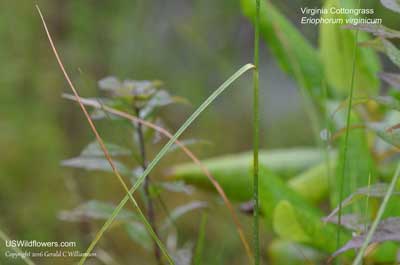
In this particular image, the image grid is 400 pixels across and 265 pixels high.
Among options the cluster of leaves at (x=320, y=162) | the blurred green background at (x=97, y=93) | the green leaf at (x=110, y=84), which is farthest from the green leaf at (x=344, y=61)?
the blurred green background at (x=97, y=93)

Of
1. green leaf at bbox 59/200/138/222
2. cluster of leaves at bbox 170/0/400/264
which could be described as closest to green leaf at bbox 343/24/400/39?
cluster of leaves at bbox 170/0/400/264

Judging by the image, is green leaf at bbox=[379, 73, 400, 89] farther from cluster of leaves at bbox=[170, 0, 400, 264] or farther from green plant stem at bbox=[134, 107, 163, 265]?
green plant stem at bbox=[134, 107, 163, 265]

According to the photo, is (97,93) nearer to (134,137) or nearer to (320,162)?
(320,162)

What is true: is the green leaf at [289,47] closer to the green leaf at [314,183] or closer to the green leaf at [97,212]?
the green leaf at [314,183]

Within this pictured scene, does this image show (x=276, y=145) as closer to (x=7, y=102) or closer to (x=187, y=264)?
(x=7, y=102)

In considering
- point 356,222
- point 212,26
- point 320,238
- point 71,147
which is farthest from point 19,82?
point 356,222

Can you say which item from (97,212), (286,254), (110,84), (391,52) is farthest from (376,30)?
(286,254)
